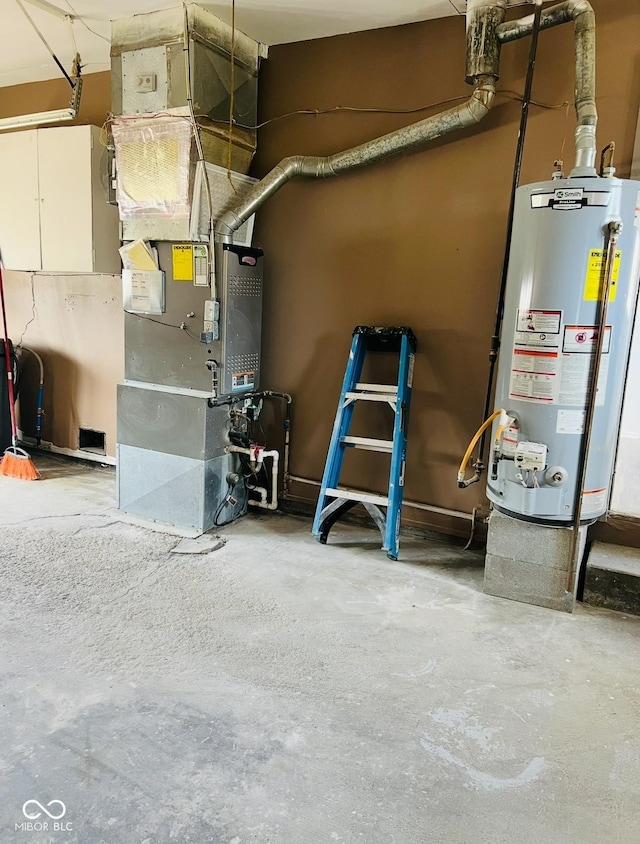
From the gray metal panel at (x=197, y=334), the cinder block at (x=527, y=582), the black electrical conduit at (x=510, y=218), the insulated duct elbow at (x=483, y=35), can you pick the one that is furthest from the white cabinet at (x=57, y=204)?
the cinder block at (x=527, y=582)

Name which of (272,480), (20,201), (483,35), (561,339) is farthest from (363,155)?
(20,201)

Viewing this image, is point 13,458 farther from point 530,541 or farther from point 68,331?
point 530,541

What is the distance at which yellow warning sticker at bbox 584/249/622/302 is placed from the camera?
2.50m

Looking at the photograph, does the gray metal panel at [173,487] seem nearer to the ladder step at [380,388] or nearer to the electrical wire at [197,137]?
the ladder step at [380,388]

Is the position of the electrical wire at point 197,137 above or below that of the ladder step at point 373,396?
above

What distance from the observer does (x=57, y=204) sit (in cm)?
411

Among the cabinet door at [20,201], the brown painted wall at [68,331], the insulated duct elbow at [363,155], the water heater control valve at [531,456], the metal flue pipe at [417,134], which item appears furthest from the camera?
the brown painted wall at [68,331]

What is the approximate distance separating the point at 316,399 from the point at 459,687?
6.72 feet

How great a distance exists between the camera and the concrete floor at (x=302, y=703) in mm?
1649

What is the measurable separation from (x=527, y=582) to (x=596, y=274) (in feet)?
4.67

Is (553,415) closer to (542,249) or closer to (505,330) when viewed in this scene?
(505,330)

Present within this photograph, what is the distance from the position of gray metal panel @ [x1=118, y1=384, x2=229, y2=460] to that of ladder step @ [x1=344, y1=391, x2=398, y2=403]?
0.76 m

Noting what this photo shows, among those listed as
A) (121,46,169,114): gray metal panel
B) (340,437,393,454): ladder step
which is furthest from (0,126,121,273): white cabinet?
(340,437,393,454): ladder step

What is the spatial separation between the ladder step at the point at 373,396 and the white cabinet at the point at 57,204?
201cm
